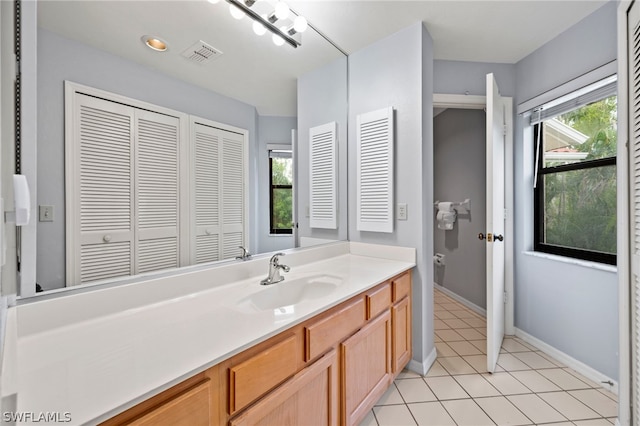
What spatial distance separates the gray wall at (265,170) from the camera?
1429mm

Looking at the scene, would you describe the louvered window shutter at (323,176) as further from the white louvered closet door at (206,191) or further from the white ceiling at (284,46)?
the white louvered closet door at (206,191)

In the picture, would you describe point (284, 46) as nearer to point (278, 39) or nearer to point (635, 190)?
point (278, 39)

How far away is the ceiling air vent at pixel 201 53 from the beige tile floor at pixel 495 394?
76.3 inches

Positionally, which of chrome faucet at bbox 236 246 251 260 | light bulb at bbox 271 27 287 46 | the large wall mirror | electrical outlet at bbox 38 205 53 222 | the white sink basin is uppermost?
light bulb at bbox 271 27 287 46

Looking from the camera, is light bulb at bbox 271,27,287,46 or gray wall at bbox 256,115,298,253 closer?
gray wall at bbox 256,115,298,253

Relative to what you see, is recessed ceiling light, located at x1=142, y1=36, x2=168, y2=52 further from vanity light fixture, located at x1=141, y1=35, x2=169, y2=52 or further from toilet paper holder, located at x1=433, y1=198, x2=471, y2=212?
toilet paper holder, located at x1=433, y1=198, x2=471, y2=212

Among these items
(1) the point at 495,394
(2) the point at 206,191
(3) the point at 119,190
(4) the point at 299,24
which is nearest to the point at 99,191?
(3) the point at 119,190

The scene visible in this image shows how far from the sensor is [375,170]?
1.99 m

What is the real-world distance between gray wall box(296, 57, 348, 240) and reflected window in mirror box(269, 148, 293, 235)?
0.10 metres

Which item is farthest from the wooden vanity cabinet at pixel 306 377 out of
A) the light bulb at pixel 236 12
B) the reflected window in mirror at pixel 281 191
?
the light bulb at pixel 236 12

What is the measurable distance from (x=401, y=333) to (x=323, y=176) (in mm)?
1176

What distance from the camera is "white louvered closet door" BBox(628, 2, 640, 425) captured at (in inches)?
45.2

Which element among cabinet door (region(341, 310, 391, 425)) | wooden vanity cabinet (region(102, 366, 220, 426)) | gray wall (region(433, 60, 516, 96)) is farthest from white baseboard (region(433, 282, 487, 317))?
wooden vanity cabinet (region(102, 366, 220, 426))

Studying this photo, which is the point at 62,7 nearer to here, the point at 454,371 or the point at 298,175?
the point at 298,175
